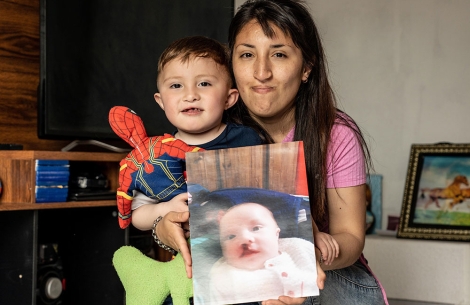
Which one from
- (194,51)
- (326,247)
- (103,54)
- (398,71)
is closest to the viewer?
(326,247)

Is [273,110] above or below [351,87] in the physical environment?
below

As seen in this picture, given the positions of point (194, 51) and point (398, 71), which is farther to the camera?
point (398, 71)

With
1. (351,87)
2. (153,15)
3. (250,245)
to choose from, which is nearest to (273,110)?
(250,245)

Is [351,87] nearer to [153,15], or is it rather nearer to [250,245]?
[153,15]

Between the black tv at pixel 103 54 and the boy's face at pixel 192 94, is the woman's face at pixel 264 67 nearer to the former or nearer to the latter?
the boy's face at pixel 192 94

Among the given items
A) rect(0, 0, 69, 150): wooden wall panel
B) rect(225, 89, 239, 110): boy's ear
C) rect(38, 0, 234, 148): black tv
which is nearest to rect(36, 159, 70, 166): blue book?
rect(38, 0, 234, 148): black tv

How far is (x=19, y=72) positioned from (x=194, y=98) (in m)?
1.72

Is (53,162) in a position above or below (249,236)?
above

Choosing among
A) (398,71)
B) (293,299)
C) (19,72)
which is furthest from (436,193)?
(293,299)

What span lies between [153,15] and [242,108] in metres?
1.58

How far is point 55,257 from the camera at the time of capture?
8.12 feet

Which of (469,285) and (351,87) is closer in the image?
(469,285)

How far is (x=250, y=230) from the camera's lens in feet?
3.53

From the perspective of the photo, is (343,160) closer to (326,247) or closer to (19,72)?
(326,247)
